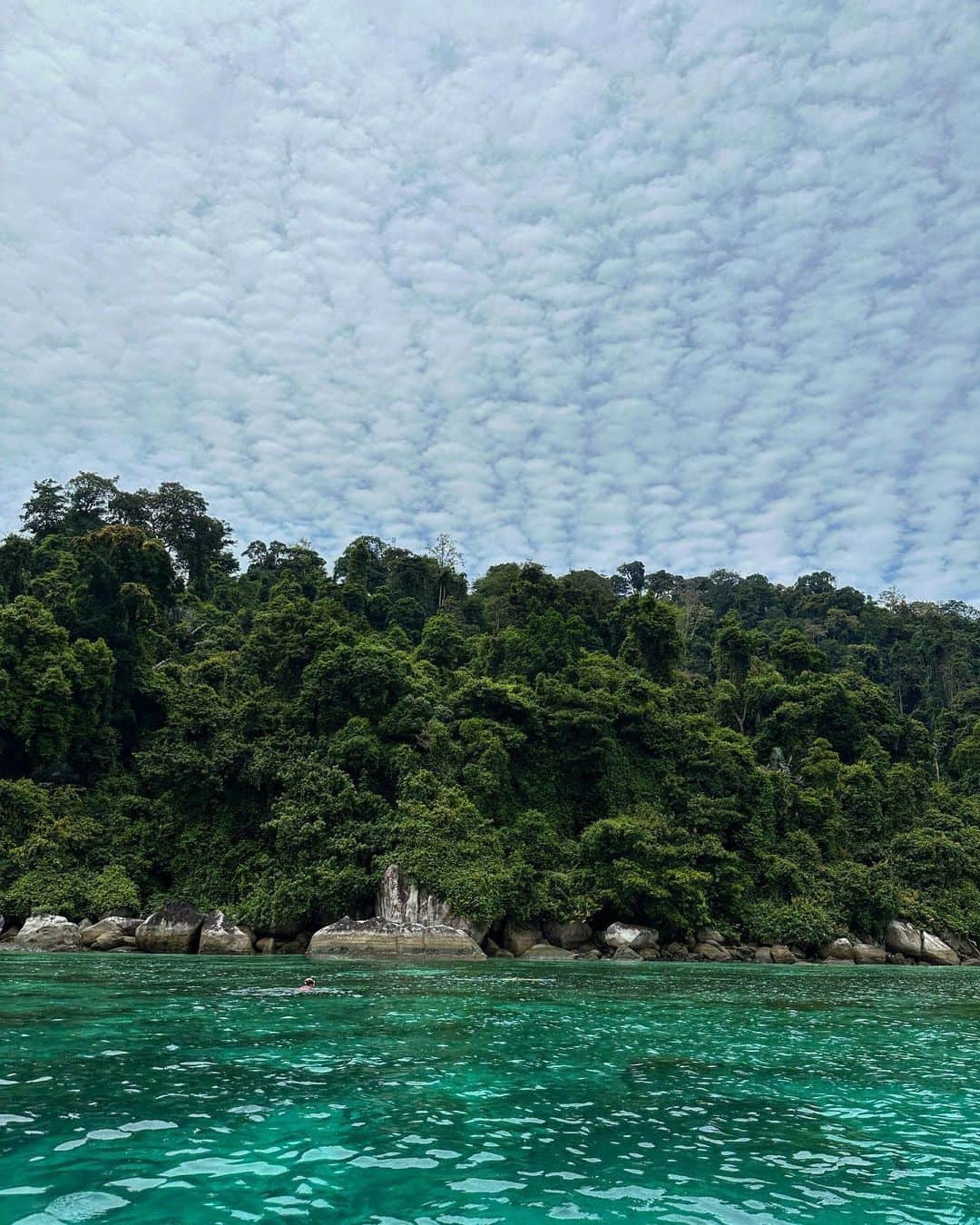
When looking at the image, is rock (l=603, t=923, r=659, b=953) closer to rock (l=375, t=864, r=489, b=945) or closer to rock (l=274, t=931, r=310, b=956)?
rock (l=375, t=864, r=489, b=945)

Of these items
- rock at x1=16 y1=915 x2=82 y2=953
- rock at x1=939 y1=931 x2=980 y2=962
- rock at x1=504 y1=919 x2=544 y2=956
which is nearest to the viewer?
rock at x1=16 y1=915 x2=82 y2=953

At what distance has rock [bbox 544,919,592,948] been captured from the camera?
3322 cm

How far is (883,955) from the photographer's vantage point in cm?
3450

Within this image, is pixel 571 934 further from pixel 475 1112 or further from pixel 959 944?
pixel 475 1112

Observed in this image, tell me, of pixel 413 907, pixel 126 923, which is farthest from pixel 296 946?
pixel 126 923

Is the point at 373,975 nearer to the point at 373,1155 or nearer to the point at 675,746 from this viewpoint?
the point at 373,1155

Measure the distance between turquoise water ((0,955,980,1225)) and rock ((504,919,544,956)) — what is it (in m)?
17.6

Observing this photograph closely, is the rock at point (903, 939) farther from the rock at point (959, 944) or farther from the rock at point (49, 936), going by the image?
the rock at point (49, 936)

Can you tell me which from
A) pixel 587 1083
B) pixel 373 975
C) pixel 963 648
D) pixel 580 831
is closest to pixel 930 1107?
pixel 587 1083

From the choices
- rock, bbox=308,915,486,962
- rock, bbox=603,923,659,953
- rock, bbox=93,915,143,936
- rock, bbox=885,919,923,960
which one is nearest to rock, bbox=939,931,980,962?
rock, bbox=885,919,923,960

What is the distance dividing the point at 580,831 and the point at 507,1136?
1357 inches

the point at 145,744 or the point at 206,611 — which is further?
the point at 206,611

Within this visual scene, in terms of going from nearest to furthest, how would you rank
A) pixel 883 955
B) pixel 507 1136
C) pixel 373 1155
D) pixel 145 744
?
pixel 373 1155 < pixel 507 1136 < pixel 883 955 < pixel 145 744

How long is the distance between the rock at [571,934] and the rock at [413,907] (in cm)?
294
